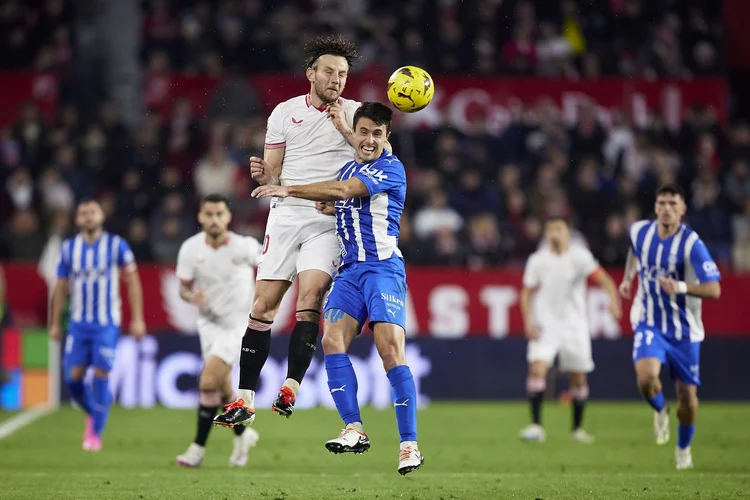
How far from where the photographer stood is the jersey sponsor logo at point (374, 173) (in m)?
7.88

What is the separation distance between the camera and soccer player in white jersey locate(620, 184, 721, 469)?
1019 centimetres

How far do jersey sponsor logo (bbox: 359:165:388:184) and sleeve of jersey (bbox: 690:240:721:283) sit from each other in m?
3.41

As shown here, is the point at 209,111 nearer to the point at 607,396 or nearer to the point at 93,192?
the point at 93,192

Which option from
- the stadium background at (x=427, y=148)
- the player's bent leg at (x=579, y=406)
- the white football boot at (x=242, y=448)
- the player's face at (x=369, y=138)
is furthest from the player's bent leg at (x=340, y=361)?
the stadium background at (x=427, y=148)

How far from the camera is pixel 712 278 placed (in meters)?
10.0

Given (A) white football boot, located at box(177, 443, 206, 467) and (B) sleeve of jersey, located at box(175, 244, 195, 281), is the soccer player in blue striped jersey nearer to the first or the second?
(B) sleeve of jersey, located at box(175, 244, 195, 281)

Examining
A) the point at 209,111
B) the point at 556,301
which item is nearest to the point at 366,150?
the point at 556,301

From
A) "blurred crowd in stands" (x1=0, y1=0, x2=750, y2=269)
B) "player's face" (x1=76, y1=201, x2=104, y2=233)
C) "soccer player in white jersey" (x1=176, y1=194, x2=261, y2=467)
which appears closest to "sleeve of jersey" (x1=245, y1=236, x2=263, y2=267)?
"soccer player in white jersey" (x1=176, y1=194, x2=261, y2=467)

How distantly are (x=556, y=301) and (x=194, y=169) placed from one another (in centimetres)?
689

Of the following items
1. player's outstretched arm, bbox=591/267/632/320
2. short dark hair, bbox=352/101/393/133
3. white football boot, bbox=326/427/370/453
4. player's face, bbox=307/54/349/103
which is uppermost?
player's face, bbox=307/54/349/103

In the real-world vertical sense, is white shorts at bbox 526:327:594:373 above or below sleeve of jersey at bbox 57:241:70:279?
below

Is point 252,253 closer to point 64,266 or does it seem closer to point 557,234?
point 64,266

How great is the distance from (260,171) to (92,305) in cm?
456

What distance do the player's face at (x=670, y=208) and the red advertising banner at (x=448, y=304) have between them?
648 centimetres
